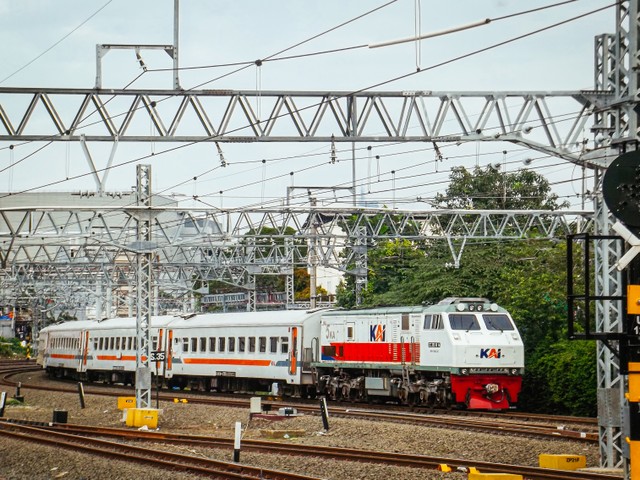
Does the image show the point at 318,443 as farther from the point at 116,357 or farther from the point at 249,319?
the point at 116,357

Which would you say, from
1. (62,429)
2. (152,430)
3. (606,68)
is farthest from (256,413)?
(606,68)

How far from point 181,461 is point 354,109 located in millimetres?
8061

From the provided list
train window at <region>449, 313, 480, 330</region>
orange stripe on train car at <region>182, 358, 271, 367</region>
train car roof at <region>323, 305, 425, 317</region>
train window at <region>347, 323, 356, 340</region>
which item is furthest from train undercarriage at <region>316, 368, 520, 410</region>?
orange stripe on train car at <region>182, 358, 271, 367</region>

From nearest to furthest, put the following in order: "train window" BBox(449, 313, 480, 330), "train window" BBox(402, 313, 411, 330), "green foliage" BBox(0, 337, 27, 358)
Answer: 1. "train window" BBox(449, 313, 480, 330)
2. "train window" BBox(402, 313, 411, 330)
3. "green foliage" BBox(0, 337, 27, 358)

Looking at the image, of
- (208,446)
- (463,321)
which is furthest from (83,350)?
(208,446)

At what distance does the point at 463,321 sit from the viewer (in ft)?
97.9

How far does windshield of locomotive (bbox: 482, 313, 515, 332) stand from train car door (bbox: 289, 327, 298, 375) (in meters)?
8.39

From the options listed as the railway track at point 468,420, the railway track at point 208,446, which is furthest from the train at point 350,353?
the railway track at point 208,446

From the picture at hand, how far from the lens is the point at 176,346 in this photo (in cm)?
4478

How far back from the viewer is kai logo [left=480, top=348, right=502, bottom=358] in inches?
1148

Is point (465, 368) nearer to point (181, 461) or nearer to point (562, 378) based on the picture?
point (562, 378)

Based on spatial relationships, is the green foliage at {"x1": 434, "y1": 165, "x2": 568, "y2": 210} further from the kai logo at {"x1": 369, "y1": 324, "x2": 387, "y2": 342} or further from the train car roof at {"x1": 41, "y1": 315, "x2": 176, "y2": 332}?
the kai logo at {"x1": 369, "y1": 324, "x2": 387, "y2": 342}

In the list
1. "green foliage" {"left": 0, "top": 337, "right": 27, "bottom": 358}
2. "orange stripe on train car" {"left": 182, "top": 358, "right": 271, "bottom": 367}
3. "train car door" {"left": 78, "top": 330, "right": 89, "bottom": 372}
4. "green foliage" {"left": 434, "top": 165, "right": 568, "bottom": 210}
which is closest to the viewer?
"orange stripe on train car" {"left": 182, "top": 358, "right": 271, "bottom": 367}

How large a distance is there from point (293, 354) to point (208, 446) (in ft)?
44.1
